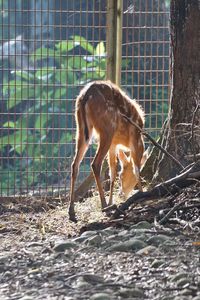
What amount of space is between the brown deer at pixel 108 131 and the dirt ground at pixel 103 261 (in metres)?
0.93

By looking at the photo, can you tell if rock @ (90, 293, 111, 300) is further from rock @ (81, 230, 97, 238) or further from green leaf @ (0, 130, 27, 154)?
green leaf @ (0, 130, 27, 154)

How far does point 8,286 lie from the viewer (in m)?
6.81

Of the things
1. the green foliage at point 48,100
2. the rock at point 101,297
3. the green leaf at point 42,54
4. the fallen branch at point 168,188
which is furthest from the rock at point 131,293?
the green leaf at point 42,54

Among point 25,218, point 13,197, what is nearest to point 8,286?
point 25,218

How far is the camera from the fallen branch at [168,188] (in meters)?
8.45

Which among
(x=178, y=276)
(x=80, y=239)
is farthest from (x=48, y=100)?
(x=178, y=276)

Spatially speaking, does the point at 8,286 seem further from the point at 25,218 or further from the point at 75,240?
the point at 25,218

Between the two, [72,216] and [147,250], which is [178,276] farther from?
[72,216]

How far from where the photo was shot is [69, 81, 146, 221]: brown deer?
390 inches

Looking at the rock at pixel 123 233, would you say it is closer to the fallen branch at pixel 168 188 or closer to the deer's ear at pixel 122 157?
the fallen branch at pixel 168 188

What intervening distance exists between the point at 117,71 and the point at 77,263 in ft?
16.7

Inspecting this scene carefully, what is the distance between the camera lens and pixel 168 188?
8578mm

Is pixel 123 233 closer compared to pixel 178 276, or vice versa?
pixel 178 276

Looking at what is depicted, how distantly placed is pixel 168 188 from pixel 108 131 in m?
1.67
